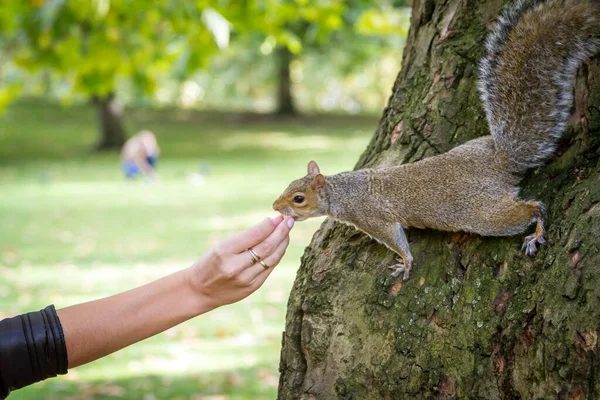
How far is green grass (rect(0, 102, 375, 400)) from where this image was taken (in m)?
4.18

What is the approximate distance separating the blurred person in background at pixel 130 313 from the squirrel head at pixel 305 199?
0.35 metres

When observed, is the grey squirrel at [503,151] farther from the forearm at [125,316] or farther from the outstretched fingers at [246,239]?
the forearm at [125,316]

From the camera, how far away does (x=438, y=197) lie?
1740 millimetres

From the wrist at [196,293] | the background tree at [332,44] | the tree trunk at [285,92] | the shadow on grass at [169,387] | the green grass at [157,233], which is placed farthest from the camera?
the tree trunk at [285,92]

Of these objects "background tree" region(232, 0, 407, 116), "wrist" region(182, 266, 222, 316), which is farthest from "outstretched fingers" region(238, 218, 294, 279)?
"background tree" region(232, 0, 407, 116)

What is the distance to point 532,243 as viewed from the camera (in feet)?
4.93

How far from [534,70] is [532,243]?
0.37 metres

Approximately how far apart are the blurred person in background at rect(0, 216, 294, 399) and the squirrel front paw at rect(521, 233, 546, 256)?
0.51m

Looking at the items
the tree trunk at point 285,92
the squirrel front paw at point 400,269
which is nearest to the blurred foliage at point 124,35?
the squirrel front paw at point 400,269

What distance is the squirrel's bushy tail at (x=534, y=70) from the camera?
Answer: 4.96ft

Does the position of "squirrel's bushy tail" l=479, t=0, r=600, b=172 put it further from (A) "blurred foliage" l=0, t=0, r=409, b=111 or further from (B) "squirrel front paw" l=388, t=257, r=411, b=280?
(A) "blurred foliage" l=0, t=0, r=409, b=111

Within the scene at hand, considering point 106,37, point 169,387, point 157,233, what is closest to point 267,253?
point 106,37

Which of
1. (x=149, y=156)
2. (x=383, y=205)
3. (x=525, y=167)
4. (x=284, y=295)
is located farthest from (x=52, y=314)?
(x=149, y=156)

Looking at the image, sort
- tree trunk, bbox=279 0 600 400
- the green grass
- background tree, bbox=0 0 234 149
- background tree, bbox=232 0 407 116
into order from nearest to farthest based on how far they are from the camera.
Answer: tree trunk, bbox=279 0 600 400
background tree, bbox=0 0 234 149
the green grass
background tree, bbox=232 0 407 116
